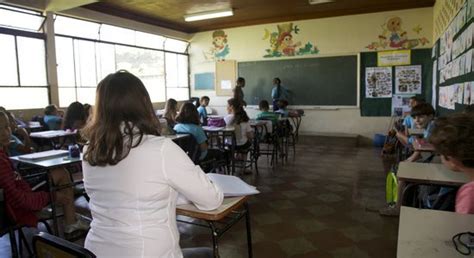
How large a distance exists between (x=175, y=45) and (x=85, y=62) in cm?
305

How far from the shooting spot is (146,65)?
8.96 m

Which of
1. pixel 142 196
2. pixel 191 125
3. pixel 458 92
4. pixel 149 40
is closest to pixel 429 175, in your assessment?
pixel 142 196

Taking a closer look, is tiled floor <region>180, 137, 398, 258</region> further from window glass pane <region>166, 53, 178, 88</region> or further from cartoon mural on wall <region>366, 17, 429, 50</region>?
window glass pane <region>166, 53, 178, 88</region>

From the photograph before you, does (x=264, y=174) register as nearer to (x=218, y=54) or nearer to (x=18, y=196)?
(x=18, y=196)

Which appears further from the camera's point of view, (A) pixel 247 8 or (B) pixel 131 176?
(A) pixel 247 8

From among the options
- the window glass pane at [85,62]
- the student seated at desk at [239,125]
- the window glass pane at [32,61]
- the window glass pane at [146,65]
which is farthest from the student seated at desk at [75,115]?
the window glass pane at [146,65]

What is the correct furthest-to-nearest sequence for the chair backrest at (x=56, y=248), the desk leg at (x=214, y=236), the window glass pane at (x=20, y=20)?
the window glass pane at (x=20, y=20), the desk leg at (x=214, y=236), the chair backrest at (x=56, y=248)

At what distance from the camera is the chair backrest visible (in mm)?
1007

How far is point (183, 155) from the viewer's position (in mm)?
1221

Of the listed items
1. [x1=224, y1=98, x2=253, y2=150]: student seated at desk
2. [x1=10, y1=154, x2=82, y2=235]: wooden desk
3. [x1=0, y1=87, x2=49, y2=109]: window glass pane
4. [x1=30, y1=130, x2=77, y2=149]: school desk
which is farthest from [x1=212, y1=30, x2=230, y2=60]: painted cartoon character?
[x1=10, y1=154, x2=82, y2=235]: wooden desk

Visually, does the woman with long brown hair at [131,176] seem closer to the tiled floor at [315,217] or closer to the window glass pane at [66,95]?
the tiled floor at [315,217]

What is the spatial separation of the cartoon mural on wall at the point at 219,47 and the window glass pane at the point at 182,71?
0.83 m

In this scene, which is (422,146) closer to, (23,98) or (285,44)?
(285,44)

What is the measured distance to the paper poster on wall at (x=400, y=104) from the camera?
7.71 m
